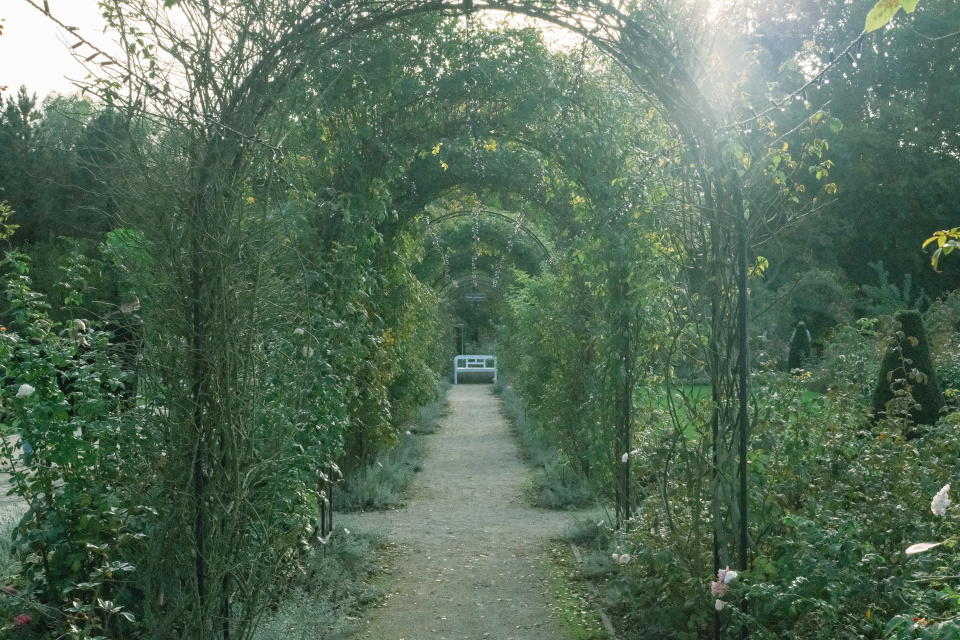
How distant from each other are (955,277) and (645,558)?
23.9 m

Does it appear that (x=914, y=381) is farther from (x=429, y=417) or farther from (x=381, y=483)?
(x=429, y=417)

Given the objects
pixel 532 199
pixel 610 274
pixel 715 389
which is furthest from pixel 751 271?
pixel 532 199

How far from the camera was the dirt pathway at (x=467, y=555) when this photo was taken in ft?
15.3

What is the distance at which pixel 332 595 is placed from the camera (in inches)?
198

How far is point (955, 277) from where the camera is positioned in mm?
24109

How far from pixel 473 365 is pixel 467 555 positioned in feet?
67.6

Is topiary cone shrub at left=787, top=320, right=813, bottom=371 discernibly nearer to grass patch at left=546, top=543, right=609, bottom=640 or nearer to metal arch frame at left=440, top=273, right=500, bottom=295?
metal arch frame at left=440, top=273, right=500, bottom=295

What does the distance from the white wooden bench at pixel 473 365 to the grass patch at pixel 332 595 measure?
1922 cm

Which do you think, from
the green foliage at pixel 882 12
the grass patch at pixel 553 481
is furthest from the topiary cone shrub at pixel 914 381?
the green foliage at pixel 882 12

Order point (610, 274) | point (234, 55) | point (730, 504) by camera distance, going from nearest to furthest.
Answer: point (234, 55)
point (730, 504)
point (610, 274)

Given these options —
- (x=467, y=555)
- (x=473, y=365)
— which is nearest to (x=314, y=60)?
(x=467, y=555)

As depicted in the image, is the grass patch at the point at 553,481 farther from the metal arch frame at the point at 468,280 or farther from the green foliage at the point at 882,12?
the metal arch frame at the point at 468,280

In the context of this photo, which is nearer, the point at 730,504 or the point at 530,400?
the point at 730,504

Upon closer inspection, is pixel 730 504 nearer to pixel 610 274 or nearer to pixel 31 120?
pixel 610 274
